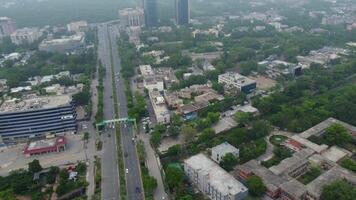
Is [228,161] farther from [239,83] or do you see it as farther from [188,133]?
[239,83]

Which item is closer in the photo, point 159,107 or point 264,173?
point 264,173

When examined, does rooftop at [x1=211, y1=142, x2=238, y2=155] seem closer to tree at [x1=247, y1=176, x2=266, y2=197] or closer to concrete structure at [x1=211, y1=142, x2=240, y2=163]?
concrete structure at [x1=211, y1=142, x2=240, y2=163]

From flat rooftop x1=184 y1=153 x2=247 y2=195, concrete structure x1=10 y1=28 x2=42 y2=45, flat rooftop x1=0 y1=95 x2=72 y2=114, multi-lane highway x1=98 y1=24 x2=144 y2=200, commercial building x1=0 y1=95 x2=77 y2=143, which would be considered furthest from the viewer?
concrete structure x1=10 y1=28 x2=42 y2=45

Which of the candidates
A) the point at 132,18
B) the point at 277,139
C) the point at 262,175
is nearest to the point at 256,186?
the point at 262,175

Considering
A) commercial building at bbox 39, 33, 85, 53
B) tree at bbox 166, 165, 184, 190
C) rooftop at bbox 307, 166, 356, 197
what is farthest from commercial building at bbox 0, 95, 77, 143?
commercial building at bbox 39, 33, 85, 53

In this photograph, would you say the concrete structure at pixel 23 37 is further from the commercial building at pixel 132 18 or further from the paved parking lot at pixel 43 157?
the paved parking lot at pixel 43 157

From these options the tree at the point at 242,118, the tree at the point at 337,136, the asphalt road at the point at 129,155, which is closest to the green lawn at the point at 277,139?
the tree at the point at 242,118
